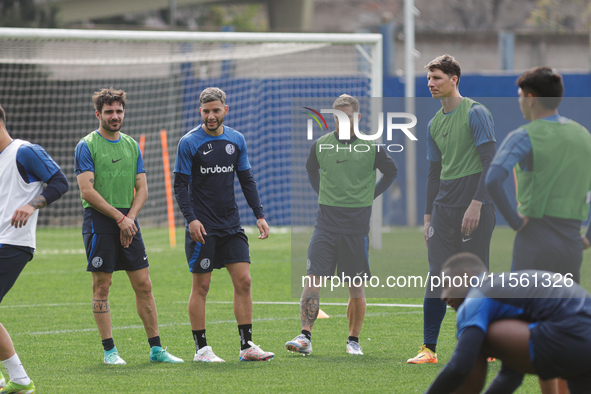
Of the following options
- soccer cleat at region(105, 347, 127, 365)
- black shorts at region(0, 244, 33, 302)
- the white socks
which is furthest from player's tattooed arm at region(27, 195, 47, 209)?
soccer cleat at region(105, 347, 127, 365)

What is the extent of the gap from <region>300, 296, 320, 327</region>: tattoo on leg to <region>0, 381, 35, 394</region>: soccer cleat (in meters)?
2.18

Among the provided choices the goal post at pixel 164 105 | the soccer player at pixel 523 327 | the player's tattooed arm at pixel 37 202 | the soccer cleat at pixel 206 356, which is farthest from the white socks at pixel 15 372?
the goal post at pixel 164 105

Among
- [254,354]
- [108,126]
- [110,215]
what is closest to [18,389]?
[110,215]

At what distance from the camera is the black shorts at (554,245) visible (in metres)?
4.16

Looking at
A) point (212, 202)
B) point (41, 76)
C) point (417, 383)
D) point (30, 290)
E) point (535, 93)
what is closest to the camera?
point (535, 93)

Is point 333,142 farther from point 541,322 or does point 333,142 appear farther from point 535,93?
point 541,322

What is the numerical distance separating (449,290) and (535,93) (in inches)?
46.4

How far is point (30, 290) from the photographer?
1015cm

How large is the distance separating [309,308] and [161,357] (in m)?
1.23

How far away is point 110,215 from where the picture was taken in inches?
226

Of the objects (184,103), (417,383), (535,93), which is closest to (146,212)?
(184,103)

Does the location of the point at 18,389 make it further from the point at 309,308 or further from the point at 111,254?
the point at 309,308

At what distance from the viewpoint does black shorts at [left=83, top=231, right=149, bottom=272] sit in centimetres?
578

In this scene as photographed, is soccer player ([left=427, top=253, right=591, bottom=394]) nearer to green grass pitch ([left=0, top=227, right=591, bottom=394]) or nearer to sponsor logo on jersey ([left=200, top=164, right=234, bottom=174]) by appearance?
green grass pitch ([left=0, top=227, right=591, bottom=394])
